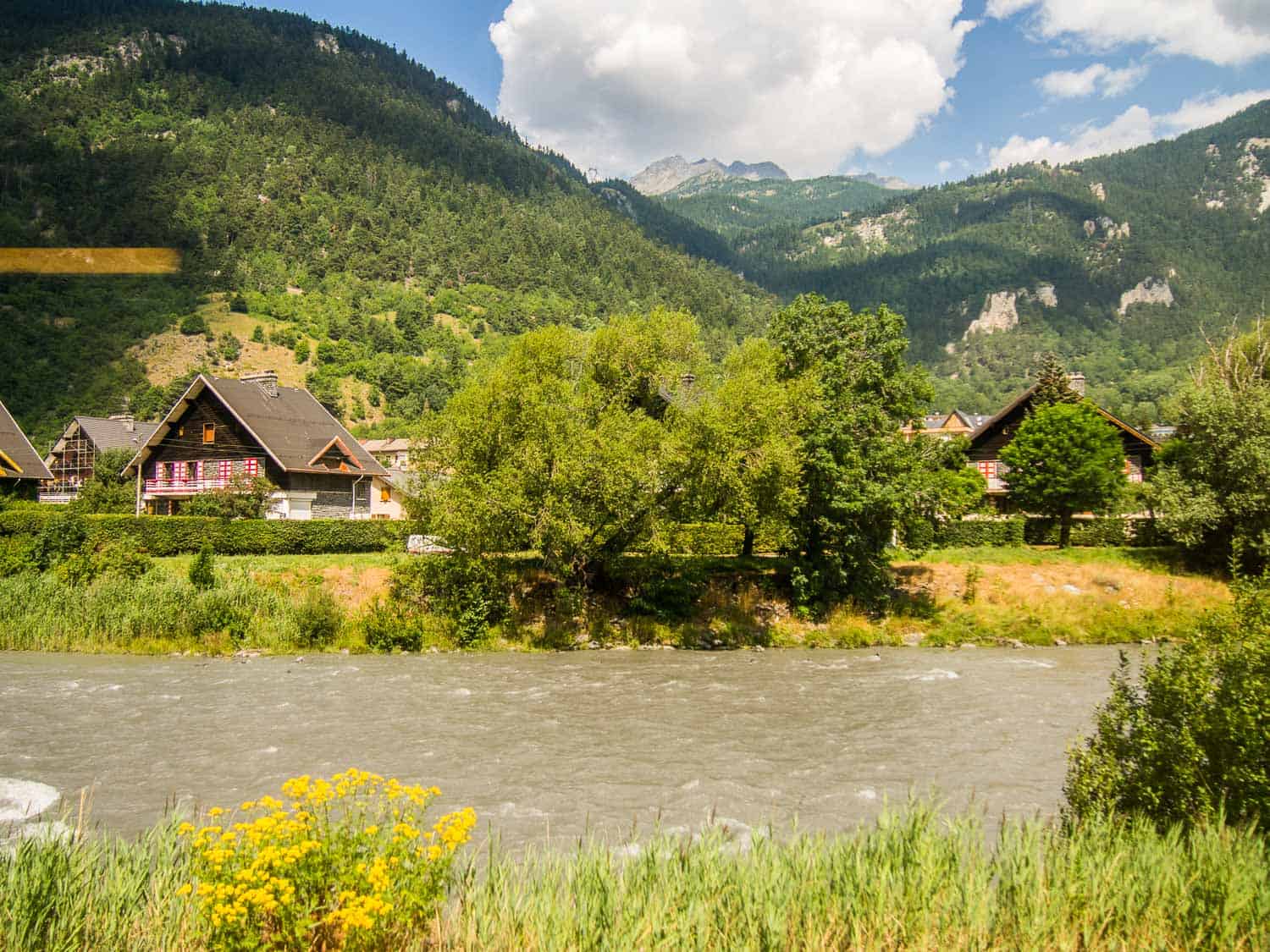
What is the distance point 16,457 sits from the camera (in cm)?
4962

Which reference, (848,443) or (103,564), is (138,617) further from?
(848,443)

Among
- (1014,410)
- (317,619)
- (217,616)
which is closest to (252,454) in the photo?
(217,616)

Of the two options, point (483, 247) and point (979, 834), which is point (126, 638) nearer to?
point (979, 834)

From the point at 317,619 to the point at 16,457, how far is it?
1427 inches

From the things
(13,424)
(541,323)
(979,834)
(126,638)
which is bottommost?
(126,638)

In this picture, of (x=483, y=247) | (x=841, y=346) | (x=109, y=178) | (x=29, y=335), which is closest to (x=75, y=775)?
(x=841, y=346)

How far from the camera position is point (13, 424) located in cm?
5338

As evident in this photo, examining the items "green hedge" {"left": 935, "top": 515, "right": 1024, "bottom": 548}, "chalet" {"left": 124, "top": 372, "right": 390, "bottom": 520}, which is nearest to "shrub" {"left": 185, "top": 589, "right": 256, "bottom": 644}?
"chalet" {"left": 124, "top": 372, "right": 390, "bottom": 520}

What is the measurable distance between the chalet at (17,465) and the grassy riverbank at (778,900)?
4994 cm

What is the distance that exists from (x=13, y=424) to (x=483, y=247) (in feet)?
419

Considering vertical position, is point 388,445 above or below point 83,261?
below

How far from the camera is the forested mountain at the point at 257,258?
9944 cm

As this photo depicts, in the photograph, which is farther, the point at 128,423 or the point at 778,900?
the point at 128,423

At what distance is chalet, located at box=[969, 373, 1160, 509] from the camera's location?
52719 mm
